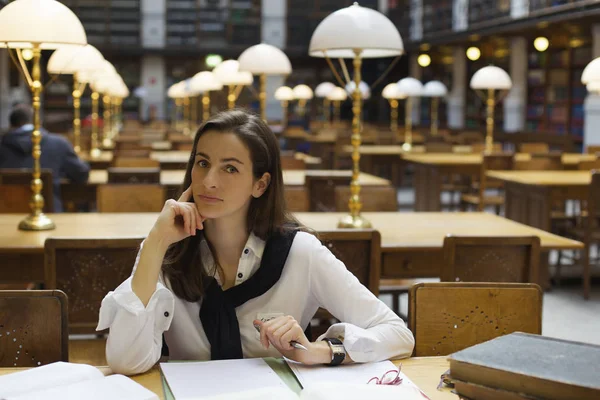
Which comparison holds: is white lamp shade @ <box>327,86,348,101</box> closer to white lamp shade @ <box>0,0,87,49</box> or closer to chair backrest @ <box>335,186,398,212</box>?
chair backrest @ <box>335,186,398,212</box>

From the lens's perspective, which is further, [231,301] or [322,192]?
[322,192]

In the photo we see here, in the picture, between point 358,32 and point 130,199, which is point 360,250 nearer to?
point 358,32

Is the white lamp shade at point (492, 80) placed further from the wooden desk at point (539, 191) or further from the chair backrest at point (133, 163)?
the chair backrest at point (133, 163)

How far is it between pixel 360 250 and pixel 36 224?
159cm

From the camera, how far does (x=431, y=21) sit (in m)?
19.9

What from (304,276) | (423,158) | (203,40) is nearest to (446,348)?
(304,276)

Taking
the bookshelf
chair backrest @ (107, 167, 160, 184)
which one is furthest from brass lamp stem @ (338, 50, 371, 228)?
the bookshelf

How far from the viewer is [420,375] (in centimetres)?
165

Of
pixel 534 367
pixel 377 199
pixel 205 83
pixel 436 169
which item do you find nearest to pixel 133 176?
pixel 377 199

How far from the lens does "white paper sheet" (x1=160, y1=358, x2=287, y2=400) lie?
5.04ft

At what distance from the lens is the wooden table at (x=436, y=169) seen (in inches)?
334

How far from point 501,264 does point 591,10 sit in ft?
29.5

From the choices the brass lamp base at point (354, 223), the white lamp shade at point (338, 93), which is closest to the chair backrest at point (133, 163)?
the brass lamp base at point (354, 223)

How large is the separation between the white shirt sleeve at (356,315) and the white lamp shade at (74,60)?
387 centimetres
